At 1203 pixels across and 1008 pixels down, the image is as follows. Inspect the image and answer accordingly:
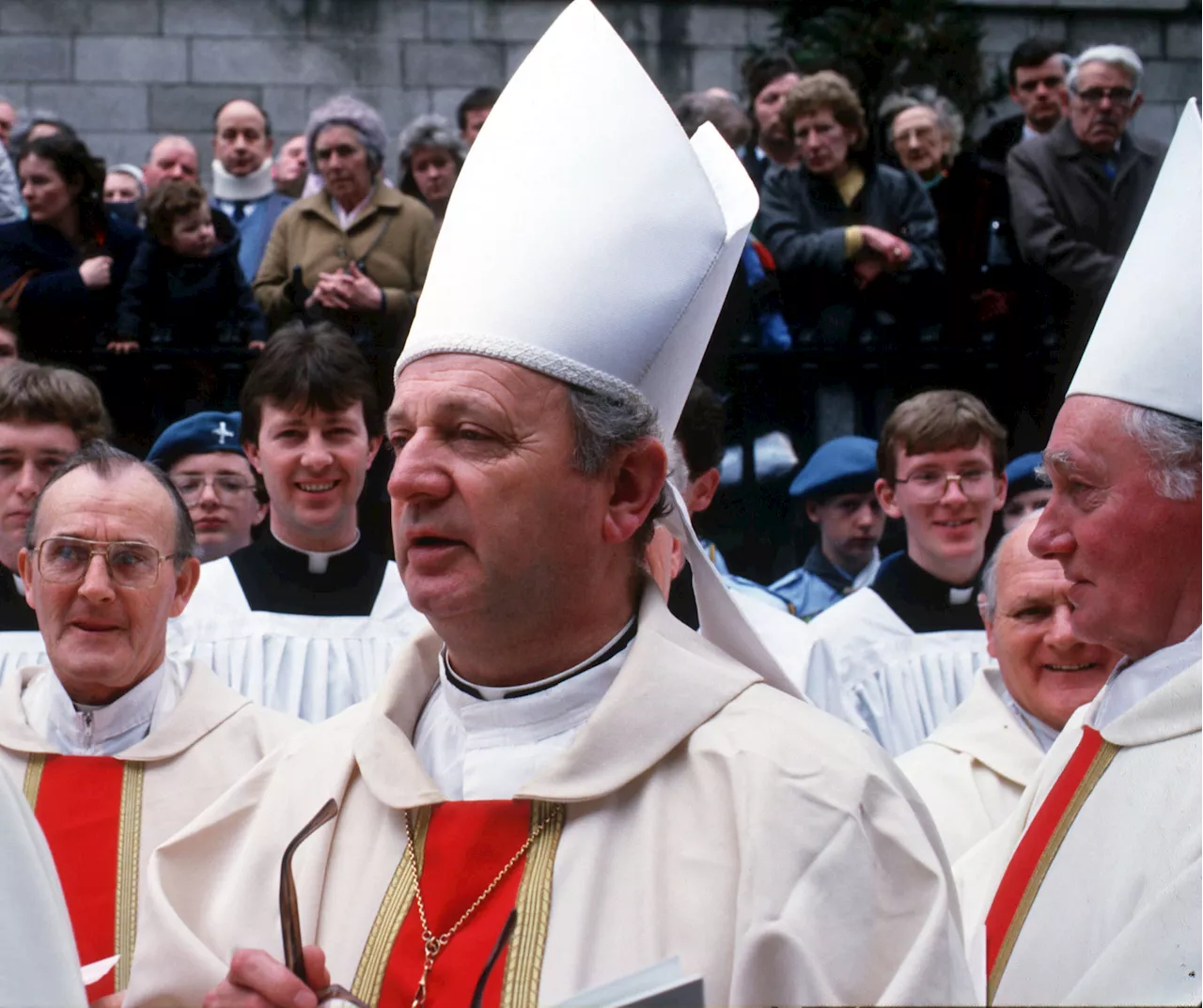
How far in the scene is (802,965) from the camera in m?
2.76

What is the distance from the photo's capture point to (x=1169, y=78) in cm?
1295

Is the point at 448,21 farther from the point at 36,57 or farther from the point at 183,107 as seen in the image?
the point at 36,57

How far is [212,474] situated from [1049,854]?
12.1 ft

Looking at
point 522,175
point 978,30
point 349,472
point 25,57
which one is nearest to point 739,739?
point 522,175

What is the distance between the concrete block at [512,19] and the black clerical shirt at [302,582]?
7.45m

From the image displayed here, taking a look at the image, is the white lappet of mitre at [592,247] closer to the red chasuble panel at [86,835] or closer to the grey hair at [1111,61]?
the red chasuble panel at [86,835]

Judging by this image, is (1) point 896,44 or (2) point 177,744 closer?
(2) point 177,744

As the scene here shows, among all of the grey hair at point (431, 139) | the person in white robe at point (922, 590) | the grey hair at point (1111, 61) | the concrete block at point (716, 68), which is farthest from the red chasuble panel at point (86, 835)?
the concrete block at point (716, 68)

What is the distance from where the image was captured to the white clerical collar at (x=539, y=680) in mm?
3189

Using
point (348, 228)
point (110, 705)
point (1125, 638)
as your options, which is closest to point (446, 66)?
point (348, 228)

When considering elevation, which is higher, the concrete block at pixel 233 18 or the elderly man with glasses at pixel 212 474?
the concrete block at pixel 233 18

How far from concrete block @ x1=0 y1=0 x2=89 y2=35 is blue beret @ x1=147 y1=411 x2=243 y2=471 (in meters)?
6.87

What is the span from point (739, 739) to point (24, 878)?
1150 mm

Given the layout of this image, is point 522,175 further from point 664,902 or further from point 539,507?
point 664,902
